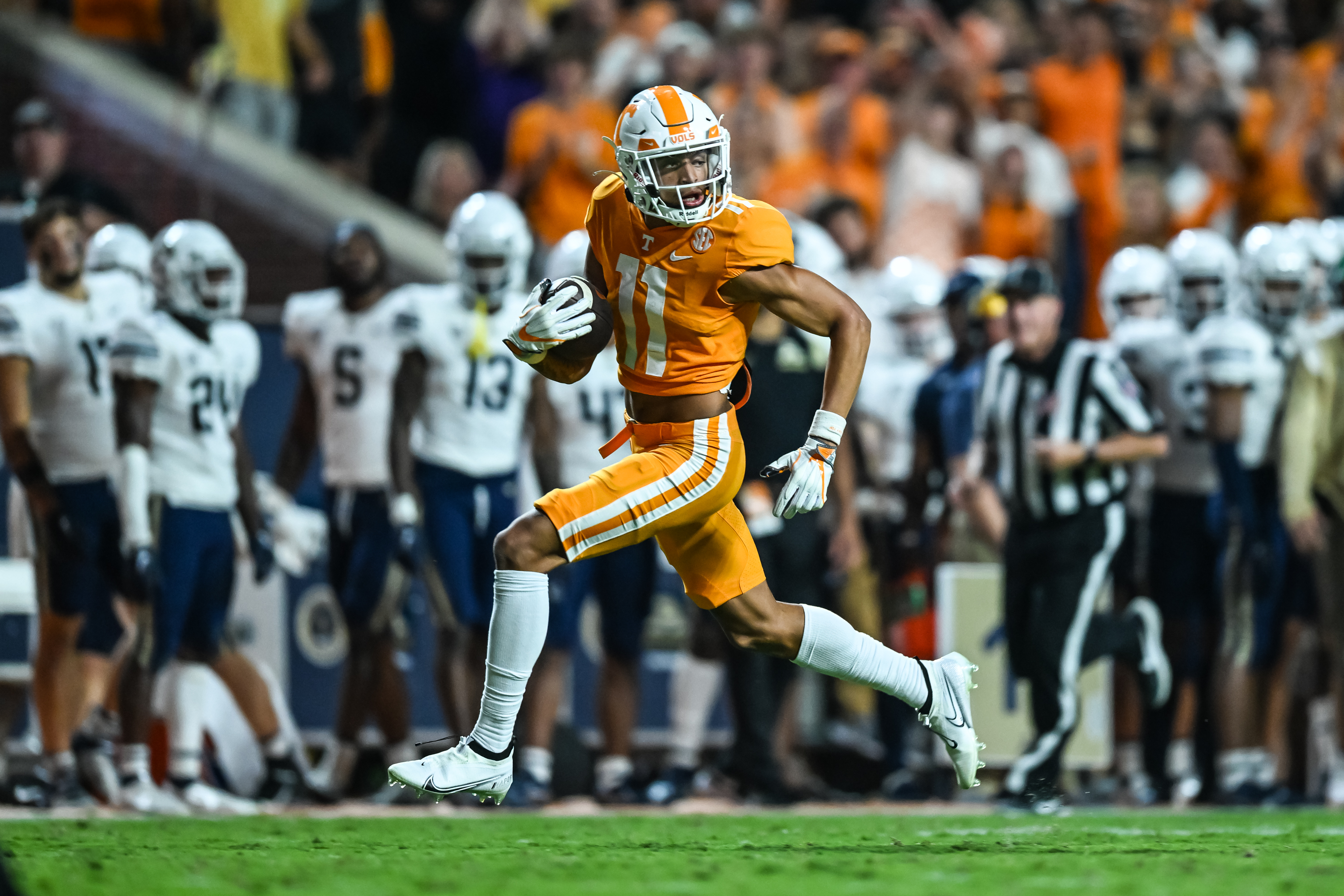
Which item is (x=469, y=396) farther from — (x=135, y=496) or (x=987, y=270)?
(x=987, y=270)

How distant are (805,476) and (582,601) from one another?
12.4 ft

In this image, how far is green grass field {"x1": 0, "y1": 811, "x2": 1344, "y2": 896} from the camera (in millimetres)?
4816

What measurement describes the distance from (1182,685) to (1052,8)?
18.0 feet

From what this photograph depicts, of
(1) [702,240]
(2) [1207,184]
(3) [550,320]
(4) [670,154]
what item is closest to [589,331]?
(3) [550,320]

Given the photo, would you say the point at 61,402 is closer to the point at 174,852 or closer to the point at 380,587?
the point at 380,587

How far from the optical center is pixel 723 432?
5.81 metres

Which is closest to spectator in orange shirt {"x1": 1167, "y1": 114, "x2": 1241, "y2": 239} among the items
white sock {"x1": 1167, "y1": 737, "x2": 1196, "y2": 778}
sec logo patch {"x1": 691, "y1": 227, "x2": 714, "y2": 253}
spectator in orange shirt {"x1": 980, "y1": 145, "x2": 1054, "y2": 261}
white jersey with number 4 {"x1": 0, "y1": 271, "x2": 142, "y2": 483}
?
spectator in orange shirt {"x1": 980, "y1": 145, "x2": 1054, "y2": 261}

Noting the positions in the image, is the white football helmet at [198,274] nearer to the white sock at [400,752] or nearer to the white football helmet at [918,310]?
the white sock at [400,752]

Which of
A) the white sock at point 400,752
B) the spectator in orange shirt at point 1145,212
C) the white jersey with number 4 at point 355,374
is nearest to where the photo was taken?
the white sock at point 400,752

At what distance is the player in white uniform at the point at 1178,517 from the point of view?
8.81 m

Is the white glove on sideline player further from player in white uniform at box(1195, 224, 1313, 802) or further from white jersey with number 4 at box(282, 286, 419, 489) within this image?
white jersey with number 4 at box(282, 286, 419, 489)

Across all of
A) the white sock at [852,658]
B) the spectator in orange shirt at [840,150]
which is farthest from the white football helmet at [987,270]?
the white sock at [852,658]

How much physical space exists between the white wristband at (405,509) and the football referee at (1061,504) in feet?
8.32

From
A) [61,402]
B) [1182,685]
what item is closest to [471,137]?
[61,402]
